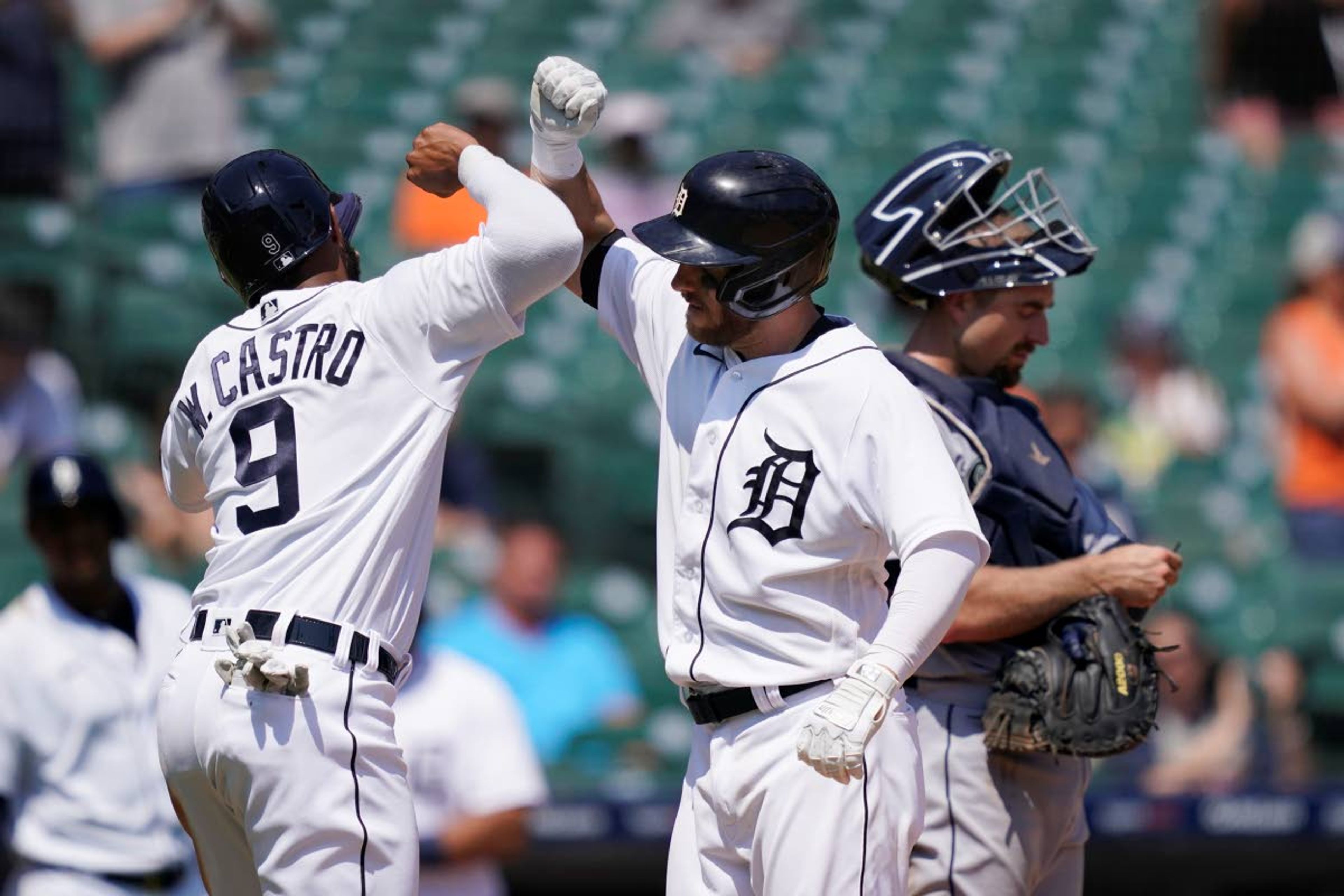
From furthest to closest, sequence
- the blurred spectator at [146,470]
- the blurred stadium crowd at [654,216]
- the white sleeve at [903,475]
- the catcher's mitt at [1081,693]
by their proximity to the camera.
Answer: the blurred spectator at [146,470]
the blurred stadium crowd at [654,216]
the catcher's mitt at [1081,693]
the white sleeve at [903,475]

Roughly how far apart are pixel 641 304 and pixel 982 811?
110 centimetres

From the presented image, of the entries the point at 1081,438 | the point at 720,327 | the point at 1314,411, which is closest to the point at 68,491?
the point at 720,327

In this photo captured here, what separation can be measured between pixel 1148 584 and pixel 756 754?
0.91 metres

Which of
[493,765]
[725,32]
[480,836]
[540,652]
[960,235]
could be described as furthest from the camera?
[725,32]

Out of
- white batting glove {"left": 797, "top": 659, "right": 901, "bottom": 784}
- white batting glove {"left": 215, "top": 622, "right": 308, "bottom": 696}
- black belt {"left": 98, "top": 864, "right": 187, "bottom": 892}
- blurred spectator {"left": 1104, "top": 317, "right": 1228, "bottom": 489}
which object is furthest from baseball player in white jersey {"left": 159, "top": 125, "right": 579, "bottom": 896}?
blurred spectator {"left": 1104, "top": 317, "right": 1228, "bottom": 489}

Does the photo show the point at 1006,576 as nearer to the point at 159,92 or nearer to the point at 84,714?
→ the point at 84,714

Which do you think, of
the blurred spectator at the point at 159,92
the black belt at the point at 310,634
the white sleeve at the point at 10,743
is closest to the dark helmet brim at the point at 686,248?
the black belt at the point at 310,634

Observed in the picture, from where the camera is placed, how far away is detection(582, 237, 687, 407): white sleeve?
3.17 meters

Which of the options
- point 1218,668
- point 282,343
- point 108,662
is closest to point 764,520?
point 282,343

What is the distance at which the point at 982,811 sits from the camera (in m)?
3.32

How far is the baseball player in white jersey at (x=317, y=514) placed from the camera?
282cm

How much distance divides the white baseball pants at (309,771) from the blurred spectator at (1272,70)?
892 cm

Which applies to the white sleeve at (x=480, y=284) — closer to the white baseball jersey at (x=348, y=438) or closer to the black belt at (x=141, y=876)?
the white baseball jersey at (x=348, y=438)

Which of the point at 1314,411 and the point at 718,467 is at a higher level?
the point at 718,467
